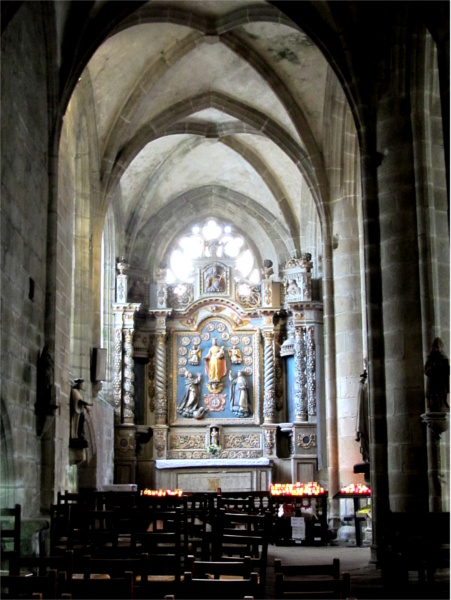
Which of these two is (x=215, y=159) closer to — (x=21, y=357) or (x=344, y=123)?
(x=344, y=123)

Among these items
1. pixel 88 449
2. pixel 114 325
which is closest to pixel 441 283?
pixel 88 449

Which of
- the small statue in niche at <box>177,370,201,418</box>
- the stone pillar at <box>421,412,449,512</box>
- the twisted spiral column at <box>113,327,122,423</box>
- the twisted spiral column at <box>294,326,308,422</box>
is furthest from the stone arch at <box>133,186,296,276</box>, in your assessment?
the stone pillar at <box>421,412,449,512</box>

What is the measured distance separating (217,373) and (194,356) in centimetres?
86

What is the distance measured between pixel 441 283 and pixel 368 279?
155 cm

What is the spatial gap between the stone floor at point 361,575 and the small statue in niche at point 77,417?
4304 mm

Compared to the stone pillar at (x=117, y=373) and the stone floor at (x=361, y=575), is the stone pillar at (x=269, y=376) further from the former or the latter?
the stone floor at (x=361, y=575)

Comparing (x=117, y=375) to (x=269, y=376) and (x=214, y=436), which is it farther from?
(x=269, y=376)

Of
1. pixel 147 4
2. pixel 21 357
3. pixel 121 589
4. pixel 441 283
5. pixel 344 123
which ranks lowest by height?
Result: pixel 121 589

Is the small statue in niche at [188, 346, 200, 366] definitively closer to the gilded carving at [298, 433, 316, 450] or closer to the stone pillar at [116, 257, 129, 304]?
the stone pillar at [116, 257, 129, 304]

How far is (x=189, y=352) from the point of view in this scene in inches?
1123

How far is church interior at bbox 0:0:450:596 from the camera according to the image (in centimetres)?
1473

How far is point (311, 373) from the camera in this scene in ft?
85.4

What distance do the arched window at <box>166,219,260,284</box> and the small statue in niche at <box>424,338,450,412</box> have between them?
16203mm

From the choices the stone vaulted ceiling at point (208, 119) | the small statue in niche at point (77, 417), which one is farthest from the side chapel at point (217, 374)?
the small statue in niche at point (77, 417)
